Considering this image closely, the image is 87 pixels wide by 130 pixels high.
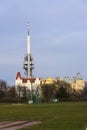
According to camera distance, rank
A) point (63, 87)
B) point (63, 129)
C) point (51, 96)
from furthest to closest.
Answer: point (63, 87), point (51, 96), point (63, 129)

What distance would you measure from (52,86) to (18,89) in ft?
49.2

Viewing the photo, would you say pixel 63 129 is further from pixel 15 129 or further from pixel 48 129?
pixel 15 129

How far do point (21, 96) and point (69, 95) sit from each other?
21749 millimetres

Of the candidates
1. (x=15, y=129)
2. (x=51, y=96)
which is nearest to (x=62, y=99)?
(x=51, y=96)

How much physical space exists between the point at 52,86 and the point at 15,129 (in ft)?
559

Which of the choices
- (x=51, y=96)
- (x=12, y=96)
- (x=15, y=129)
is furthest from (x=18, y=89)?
(x=15, y=129)

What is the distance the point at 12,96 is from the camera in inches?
7603

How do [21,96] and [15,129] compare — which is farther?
[21,96]

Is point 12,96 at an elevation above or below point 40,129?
above

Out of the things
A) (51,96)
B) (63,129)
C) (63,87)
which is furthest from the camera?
(63,87)

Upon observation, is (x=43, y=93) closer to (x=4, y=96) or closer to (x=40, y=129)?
(x=4, y=96)

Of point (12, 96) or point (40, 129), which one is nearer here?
point (40, 129)

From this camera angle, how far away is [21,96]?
18975 cm

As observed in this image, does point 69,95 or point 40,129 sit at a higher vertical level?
point 69,95
